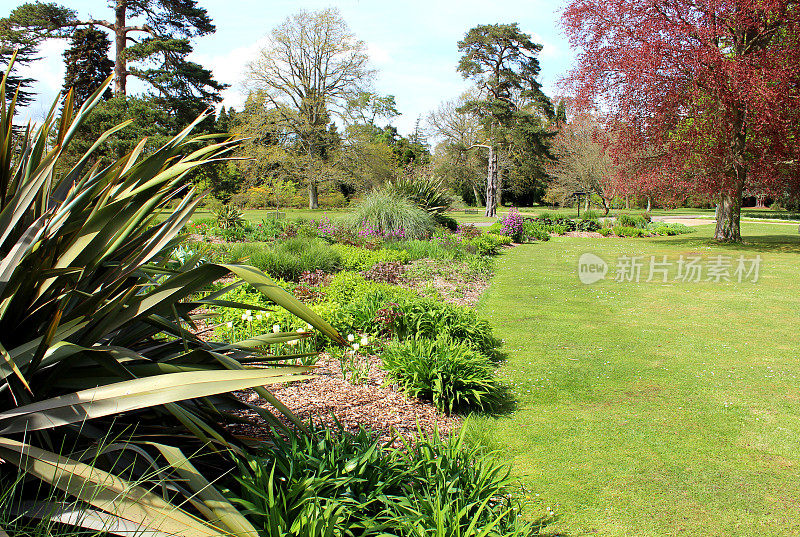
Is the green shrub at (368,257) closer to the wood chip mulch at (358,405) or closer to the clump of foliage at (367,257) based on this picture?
the clump of foliage at (367,257)

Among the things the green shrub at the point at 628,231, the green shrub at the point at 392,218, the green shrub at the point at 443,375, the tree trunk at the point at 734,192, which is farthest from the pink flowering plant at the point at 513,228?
the green shrub at the point at 443,375

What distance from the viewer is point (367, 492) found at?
2.32m

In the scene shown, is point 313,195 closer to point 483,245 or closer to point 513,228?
point 513,228

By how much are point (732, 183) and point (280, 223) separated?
14026 millimetres

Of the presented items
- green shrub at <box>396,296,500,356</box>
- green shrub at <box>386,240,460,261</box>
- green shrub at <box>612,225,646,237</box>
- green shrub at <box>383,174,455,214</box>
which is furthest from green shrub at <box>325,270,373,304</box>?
green shrub at <box>612,225,646,237</box>

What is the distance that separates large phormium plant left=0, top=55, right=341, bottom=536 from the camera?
63.9 inches

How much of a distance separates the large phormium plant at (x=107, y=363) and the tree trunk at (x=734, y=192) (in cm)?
1740

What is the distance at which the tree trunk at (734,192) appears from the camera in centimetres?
1547

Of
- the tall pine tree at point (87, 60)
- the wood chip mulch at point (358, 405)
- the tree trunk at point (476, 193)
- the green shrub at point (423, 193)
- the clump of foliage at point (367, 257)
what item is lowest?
the wood chip mulch at point (358, 405)

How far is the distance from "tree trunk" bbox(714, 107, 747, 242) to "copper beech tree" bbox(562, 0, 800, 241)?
1.3 inches

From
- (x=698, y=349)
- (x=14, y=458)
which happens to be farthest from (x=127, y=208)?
(x=698, y=349)

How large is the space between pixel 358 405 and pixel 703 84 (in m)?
15.8

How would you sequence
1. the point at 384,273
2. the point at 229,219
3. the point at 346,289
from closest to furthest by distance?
1. the point at 346,289
2. the point at 384,273
3. the point at 229,219

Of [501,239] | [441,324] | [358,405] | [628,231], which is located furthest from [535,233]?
[358,405]
